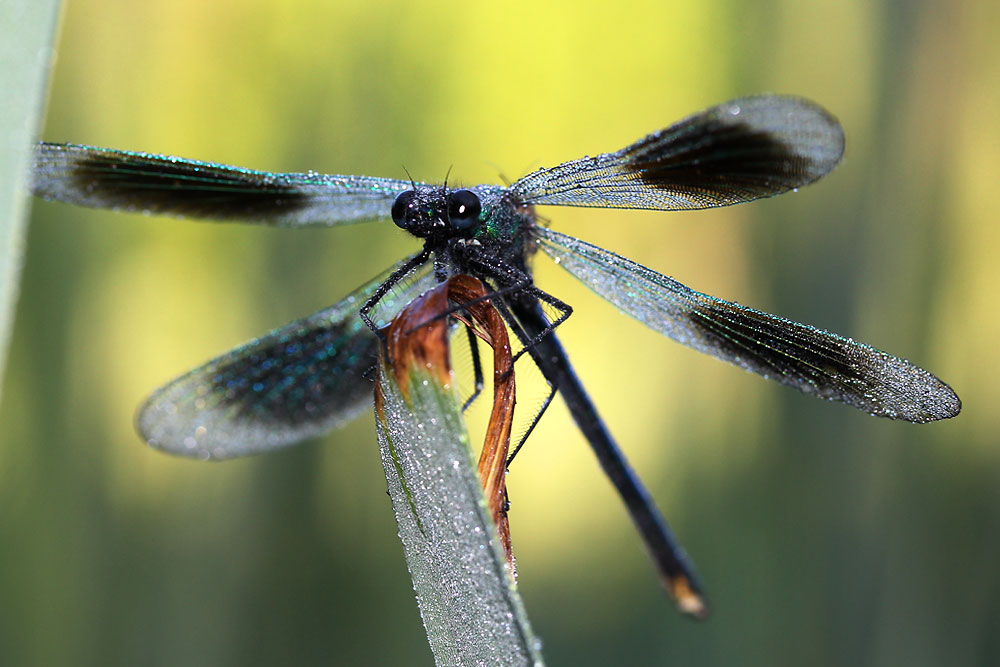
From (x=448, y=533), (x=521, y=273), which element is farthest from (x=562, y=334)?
(x=448, y=533)

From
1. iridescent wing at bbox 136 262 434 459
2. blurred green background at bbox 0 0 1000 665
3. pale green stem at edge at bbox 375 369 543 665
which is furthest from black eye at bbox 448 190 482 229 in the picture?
blurred green background at bbox 0 0 1000 665

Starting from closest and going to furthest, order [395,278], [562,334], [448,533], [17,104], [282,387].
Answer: [17,104]
[448,533]
[395,278]
[282,387]
[562,334]

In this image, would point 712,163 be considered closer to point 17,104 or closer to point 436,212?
point 436,212

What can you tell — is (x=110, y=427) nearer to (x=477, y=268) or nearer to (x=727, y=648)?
(x=477, y=268)

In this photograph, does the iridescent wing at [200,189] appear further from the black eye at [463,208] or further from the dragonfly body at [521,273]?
the black eye at [463,208]

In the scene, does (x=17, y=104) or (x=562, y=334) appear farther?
(x=562, y=334)

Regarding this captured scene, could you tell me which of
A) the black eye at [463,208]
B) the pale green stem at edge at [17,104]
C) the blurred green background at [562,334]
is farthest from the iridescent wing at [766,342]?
the pale green stem at edge at [17,104]
